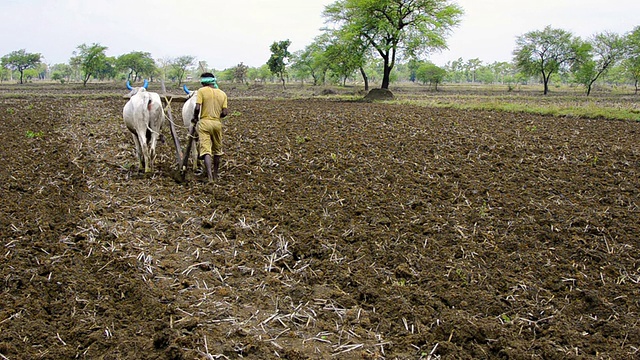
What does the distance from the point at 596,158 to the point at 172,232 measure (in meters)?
8.09

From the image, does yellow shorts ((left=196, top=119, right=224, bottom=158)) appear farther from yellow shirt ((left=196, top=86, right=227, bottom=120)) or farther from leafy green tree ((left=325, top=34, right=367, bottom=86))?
leafy green tree ((left=325, top=34, right=367, bottom=86))

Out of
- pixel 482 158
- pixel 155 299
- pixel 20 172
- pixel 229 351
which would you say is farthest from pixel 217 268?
pixel 482 158

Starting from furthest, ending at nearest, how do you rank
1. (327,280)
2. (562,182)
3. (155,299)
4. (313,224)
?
(562,182) < (313,224) < (327,280) < (155,299)

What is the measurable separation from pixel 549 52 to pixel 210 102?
4907cm

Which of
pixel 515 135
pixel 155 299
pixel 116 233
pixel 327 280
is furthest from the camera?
Result: pixel 515 135

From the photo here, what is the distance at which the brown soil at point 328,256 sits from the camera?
139 inches

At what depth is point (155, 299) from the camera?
3.98m

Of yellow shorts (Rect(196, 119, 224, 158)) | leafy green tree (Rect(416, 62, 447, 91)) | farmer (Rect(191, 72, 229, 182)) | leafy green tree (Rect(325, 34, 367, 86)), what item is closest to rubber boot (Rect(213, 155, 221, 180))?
farmer (Rect(191, 72, 229, 182))

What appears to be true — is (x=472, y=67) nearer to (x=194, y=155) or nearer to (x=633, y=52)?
(x=633, y=52)

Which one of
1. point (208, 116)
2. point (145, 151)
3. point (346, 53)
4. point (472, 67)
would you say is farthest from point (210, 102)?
point (472, 67)

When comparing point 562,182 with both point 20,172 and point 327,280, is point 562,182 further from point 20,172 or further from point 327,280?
point 20,172

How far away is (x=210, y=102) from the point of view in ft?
24.4

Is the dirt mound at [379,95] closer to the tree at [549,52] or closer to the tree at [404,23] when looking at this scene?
the tree at [404,23]

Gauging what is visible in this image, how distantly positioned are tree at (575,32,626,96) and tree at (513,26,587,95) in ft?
4.37
